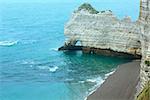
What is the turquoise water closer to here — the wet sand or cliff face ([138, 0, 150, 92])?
the wet sand

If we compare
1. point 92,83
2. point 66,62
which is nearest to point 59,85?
point 92,83

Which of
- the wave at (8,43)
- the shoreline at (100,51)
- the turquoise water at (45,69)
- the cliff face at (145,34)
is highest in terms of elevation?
the cliff face at (145,34)

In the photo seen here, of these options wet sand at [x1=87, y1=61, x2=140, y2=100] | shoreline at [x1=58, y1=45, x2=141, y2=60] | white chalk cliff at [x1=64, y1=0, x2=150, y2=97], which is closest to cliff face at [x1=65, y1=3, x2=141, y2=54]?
white chalk cliff at [x1=64, y1=0, x2=150, y2=97]

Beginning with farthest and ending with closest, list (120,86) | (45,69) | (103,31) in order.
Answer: (103,31)
(45,69)
(120,86)

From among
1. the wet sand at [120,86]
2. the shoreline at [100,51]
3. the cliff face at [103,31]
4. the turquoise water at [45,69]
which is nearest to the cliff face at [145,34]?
the wet sand at [120,86]

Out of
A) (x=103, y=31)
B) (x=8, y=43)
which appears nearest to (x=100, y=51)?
(x=103, y=31)

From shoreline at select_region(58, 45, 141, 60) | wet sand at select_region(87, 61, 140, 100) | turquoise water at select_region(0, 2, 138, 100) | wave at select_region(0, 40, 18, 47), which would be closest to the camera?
wet sand at select_region(87, 61, 140, 100)

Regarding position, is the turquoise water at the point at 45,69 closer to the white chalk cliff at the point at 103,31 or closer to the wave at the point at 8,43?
the wave at the point at 8,43

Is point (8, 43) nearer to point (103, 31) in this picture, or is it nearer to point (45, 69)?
point (103, 31)

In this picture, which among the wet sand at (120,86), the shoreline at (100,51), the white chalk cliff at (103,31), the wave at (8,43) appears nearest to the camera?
the wet sand at (120,86)

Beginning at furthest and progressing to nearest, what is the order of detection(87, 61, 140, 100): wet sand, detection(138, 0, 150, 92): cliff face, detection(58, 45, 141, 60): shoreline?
1. detection(58, 45, 141, 60): shoreline
2. detection(87, 61, 140, 100): wet sand
3. detection(138, 0, 150, 92): cliff face
